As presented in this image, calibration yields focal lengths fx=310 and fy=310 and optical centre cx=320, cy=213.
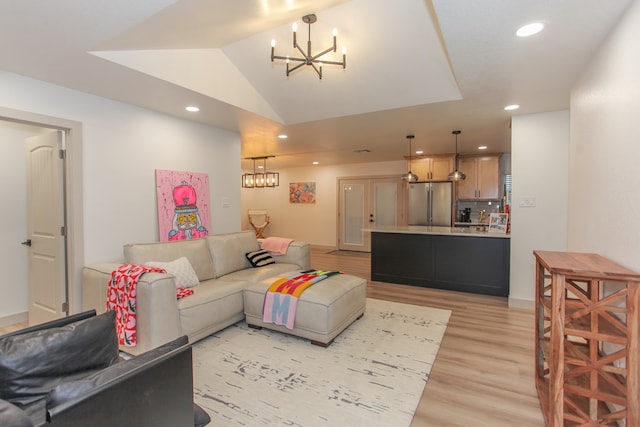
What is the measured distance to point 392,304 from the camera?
159 inches

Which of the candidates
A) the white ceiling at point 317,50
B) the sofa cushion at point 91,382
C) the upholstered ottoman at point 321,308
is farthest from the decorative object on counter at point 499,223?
the sofa cushion at point 91,382

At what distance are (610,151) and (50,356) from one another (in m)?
3.19

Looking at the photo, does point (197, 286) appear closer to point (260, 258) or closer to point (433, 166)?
point (260, 258)

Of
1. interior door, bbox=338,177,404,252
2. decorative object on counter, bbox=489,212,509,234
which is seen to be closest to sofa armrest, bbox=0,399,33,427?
decorative object on counter, bbox=489,212,509,234

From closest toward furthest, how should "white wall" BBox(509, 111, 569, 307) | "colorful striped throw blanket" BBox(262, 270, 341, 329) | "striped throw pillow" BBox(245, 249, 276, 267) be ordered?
"colorful striped throw blanket" BBox(262, 270, 341, 329), "white wall" BBox(509, 111, 569, 307), "striped throw pillow" BBox(245, 249, 276, 267)

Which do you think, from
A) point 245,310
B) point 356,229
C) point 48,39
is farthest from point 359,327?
point 356,229

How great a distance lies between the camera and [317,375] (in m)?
2.38

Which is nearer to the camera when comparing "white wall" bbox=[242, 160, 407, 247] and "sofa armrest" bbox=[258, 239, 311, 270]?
"sofa armrest" bbox=[258, 239, 311, 270]

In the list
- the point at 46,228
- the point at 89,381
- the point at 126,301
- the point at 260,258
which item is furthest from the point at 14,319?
the point at 89,381

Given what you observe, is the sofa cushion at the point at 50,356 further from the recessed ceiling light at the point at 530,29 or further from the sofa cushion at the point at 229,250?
the recessed ceiling light at the point at 530,29

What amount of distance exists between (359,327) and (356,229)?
208 inches

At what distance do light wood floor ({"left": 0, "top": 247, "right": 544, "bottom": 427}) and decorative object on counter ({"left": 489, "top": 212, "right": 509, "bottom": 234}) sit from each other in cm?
97

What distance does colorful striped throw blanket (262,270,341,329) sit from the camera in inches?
116

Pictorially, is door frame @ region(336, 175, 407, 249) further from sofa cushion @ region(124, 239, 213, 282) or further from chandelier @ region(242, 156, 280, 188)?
sofa cushion @ region(124, 239, 213, 282)
